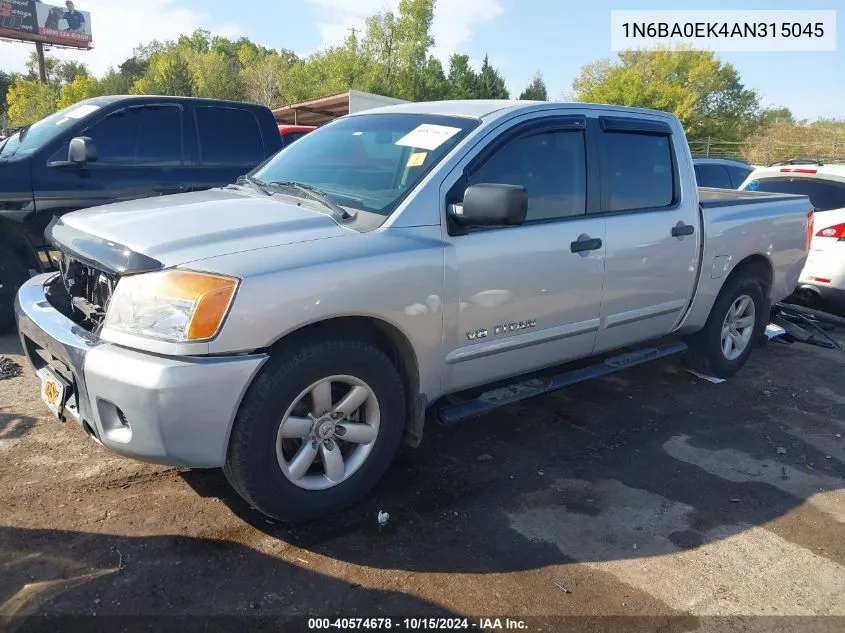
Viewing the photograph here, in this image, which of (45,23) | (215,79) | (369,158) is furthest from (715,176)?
(45,23)

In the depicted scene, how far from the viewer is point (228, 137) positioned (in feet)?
20.6

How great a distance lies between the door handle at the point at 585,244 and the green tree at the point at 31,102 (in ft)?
154

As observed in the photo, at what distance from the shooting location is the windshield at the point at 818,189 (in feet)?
21.9

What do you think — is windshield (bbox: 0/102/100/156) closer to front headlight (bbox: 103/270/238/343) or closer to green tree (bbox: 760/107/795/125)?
front headlight (bbox: 103/270/238/343)

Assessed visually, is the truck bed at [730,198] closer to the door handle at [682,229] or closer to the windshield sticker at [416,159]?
the door handle at [682,229]

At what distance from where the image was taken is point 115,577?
2.47m

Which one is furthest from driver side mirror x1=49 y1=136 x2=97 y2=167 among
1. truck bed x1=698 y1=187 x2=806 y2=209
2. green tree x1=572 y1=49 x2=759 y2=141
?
green tree x1=572 y1=49 x2=759 y2=141

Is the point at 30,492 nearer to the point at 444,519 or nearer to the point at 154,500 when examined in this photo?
the point at 154,500

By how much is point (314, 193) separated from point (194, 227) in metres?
0.67

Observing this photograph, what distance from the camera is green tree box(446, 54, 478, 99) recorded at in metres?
60.4

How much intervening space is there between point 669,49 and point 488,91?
16619mm

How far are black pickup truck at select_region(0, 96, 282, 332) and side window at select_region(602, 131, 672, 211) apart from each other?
370 centimetres

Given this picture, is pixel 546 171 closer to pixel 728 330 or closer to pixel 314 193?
pixel 314 193

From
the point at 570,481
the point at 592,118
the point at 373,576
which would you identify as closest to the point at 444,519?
the point at 373,576
